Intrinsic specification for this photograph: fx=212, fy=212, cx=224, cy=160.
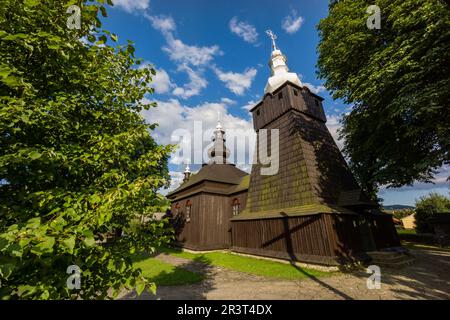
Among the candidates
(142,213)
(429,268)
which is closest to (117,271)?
(142,213)

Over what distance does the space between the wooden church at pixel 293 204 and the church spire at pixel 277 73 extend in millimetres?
92

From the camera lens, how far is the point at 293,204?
13672 mm

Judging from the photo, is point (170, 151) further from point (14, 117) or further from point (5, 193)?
point (5, 193)

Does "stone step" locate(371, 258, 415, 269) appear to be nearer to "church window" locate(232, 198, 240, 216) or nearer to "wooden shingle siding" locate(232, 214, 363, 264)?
"wooden shingle siding" locate(232, 214, 363, 264)

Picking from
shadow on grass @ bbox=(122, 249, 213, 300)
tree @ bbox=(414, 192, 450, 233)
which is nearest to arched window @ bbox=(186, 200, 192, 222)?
shadow on grass @ bbox=(122, 249, 213, 300)

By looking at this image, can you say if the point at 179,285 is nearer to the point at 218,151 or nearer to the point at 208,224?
the point at 208,224

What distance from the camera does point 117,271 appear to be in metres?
2.49

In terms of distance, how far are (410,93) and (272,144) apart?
903 centimetres

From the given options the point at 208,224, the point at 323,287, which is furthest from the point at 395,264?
the point at 208,224

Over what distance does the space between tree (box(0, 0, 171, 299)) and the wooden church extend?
1072 cm

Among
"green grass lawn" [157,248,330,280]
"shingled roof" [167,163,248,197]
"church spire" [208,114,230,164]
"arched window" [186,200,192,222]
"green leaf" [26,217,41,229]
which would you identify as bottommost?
"green grass lawn" [157,248,330,280]

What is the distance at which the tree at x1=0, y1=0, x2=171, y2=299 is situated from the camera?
206cm

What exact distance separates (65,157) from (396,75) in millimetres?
13479

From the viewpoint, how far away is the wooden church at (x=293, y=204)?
11734 millimetres
